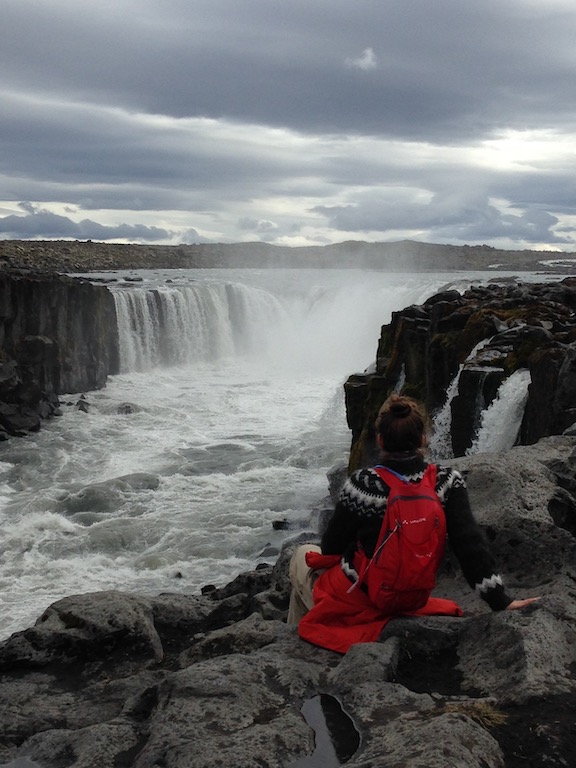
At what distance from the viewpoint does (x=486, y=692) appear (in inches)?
196

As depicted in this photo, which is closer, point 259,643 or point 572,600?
point 572,600

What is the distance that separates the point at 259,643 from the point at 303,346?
4559 centimetres

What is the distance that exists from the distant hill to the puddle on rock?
102763 millimetres

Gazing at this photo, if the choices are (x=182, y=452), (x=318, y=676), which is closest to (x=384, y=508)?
(x=318, y=676)

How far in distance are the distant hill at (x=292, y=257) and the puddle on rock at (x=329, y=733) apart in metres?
103

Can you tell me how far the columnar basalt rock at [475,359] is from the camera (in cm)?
1382

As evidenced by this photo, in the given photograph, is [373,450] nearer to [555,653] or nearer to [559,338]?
[559,338]

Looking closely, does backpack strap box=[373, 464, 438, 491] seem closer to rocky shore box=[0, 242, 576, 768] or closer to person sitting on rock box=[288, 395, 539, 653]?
person sitting on rock box=[288, 395, 539, 653]

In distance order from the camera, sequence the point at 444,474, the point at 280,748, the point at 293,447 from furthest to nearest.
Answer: the point at 293,447 < the point at 444,474 < the point at 280,748

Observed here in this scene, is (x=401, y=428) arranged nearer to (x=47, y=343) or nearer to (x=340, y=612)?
(x=340, y=612)

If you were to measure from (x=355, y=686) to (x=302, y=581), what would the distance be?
3.61 feet

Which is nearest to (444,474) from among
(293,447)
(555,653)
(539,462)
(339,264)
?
(555,653)

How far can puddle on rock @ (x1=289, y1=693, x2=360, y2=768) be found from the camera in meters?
4.38

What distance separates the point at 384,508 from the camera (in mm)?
5020
